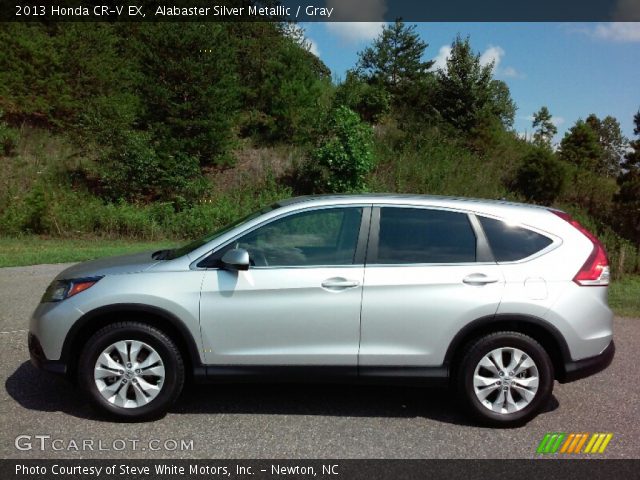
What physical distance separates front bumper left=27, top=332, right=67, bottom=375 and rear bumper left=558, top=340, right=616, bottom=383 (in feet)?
12.3

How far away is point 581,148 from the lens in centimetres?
2383

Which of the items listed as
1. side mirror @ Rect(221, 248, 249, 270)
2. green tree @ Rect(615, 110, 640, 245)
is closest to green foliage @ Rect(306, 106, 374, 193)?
green tree @ Rect(615, 110, 640, 245)

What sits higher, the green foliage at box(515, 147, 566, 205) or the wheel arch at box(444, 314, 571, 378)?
the green foliage at box(515, 147, 566, 205)

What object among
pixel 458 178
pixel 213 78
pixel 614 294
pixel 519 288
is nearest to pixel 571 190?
pixel 458 178

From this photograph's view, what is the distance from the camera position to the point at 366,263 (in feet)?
14.2

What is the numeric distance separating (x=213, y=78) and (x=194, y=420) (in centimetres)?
1793

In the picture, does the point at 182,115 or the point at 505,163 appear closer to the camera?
the point at 182,115

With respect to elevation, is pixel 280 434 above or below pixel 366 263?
below

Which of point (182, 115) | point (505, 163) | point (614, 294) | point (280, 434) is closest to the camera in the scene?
point (280, 434)

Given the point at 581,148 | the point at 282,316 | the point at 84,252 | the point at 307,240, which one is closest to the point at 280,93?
the point at 84,252

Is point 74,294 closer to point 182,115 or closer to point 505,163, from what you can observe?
point 182,115

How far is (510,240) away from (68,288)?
134 inches

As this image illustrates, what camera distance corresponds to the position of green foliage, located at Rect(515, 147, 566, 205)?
2041 centimetres

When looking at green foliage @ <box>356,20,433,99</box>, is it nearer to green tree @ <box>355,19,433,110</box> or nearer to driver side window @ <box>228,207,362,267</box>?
green tree @ <box>355,19,433,110</box>
